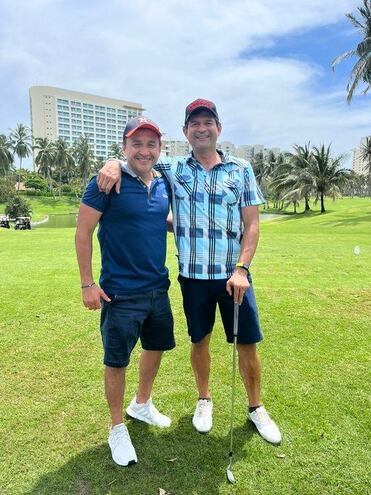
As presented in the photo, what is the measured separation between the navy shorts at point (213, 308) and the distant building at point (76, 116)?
15399 centimetres

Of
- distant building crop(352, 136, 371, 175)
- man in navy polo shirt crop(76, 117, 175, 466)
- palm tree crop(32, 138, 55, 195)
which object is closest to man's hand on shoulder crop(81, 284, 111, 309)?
man in navy polo shirt crop(76, 117, 175, 466)

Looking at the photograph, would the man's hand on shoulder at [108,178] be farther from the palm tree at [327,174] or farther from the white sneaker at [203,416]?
the palm tree at [327,174]

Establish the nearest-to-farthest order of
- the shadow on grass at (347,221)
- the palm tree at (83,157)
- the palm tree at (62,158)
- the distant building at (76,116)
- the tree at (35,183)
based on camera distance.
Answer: the shadow on grass at (347,221)
the tree at (35,183)
the palm tree at (62,158)
the palm tree at (83,157)
the distant building at (76,116)

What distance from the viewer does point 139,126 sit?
291 centimetres

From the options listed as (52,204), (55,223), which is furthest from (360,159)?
(52,204)

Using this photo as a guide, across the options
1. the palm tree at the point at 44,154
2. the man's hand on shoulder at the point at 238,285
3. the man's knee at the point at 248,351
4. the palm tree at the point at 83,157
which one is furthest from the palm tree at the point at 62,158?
the man's hand on shoulder at the point at 238,285

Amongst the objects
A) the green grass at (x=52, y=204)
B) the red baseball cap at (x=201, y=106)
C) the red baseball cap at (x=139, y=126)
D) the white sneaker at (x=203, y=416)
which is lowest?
the green grass at (x=52, y=204)

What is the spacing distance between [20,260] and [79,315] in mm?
5505

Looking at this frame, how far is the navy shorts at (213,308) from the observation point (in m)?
3.15

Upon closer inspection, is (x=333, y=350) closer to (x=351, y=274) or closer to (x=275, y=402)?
(x=275, y=402)

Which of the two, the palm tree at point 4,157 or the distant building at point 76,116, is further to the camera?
the distant building at point 76,116

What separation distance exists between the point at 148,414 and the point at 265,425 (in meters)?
0.94

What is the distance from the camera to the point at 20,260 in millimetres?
10492

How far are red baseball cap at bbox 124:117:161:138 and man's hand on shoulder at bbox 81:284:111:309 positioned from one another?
44.5 inches
